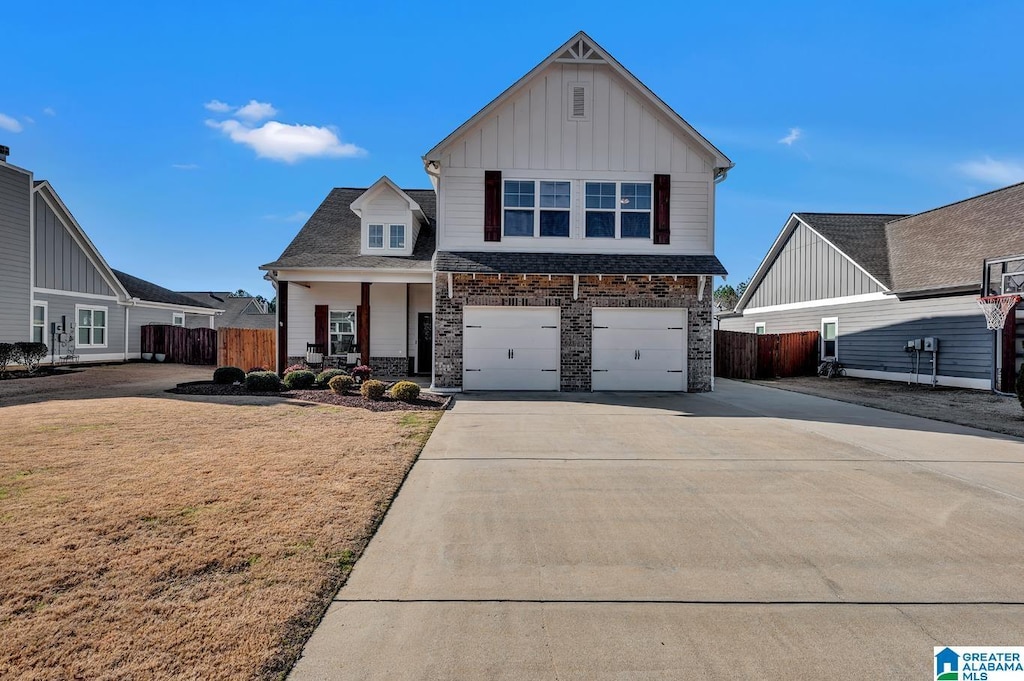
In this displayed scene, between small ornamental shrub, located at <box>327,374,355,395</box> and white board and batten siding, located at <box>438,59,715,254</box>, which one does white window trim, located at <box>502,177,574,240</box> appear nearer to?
white board and batten siding, located at <box>438,59,715,254</box>

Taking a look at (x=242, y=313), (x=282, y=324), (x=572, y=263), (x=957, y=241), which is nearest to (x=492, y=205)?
(x=572, y=263)

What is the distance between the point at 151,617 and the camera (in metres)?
3.25

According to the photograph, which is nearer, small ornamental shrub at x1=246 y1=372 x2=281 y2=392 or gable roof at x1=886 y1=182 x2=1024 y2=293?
small ornamental shrub at x1=246 y1=372 x2=281 y2=392

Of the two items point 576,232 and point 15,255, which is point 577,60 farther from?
point 15,255

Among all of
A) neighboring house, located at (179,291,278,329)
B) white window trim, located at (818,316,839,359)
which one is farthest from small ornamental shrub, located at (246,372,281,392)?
neighboring house, located at (179,291,278,329)

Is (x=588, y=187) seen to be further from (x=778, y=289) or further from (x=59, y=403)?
(x=778, y=289)

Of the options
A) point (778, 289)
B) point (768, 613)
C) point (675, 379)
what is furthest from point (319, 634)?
point (778, 289)

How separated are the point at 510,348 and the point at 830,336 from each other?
1503 cm

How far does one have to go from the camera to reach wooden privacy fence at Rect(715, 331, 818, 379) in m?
22.4

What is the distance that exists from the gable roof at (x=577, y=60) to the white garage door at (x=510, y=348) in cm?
461

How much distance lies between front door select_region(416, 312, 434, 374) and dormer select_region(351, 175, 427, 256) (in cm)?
229

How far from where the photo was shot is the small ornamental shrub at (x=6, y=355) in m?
16.4

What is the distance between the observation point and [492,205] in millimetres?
15031

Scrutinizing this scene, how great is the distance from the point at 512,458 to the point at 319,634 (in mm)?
4436
